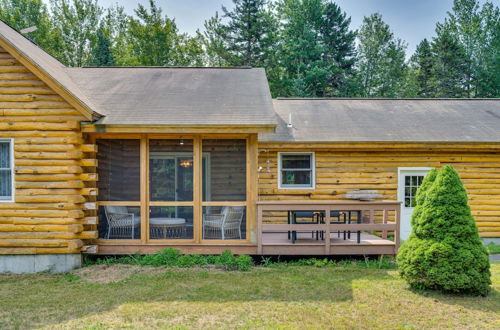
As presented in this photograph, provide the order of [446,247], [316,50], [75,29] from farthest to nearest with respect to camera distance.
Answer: [75,29]
[316,50]
[446,247]

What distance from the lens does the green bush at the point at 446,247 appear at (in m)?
6.00

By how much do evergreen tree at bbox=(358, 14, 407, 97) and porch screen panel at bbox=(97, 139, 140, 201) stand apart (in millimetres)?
24979

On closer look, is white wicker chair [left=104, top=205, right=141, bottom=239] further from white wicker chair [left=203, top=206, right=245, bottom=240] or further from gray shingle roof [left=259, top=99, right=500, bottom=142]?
gray shingle roof [left=259, top=99, right=500, bottom=142]

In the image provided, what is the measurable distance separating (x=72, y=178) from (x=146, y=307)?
3393 millimetres

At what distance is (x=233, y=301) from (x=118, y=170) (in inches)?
153

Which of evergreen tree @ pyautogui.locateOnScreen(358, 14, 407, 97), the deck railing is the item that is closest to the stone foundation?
the deck railing

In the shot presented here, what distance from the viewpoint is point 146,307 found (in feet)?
18.6

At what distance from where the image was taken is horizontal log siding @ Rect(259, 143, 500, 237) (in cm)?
1081

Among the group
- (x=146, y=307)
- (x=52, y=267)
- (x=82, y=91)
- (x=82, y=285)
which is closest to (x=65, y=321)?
(x=146, y=307)

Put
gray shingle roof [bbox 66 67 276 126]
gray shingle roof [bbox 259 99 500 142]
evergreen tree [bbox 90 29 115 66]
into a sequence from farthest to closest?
evergreen tree [bbox 90 29 115 66], gray shingle roof [bbox 259 99 500 142], gray shingle roof [bbox 66 67 276 126]

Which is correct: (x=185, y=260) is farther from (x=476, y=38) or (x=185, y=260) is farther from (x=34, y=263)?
(x=476, y=38)

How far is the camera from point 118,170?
817cm

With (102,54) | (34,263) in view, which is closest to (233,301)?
(34,263)

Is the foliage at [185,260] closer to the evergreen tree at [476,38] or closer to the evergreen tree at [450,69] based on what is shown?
the evergreen tree at [450,69]
